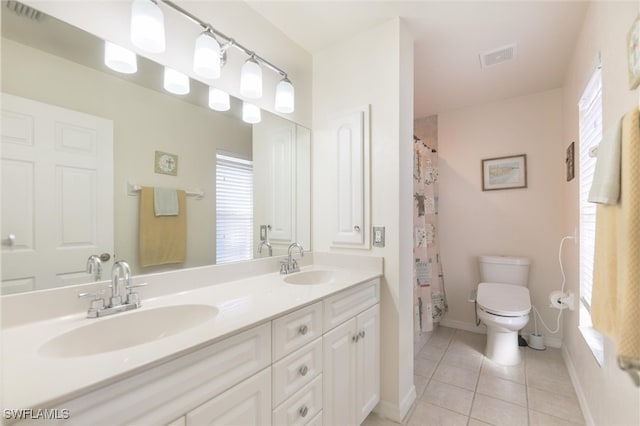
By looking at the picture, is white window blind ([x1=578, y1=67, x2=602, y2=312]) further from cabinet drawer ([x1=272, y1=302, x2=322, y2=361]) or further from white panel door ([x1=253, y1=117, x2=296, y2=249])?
white panel door ([x1=253, y1=117, x2=296, y2=249])

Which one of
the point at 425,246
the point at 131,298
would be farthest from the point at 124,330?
the point at 425,246

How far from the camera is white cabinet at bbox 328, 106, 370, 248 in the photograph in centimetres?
174

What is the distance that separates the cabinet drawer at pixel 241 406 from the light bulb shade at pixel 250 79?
4.48 ft

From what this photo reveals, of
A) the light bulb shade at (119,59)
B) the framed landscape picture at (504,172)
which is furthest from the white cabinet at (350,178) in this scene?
the framed landscape picture at (504,172)

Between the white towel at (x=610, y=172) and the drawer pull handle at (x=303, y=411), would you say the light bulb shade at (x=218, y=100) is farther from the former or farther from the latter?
the white towel at (x=610, y=172)

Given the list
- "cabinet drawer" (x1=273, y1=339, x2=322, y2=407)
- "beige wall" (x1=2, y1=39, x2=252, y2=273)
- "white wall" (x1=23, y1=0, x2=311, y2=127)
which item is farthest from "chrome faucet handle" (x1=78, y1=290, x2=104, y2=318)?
"white wall" (x1=23, y1=0, x2=311, y2=127)

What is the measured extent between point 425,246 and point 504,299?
742 millimetres

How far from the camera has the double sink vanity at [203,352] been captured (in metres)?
0.60

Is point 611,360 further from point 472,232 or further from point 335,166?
point 472,232

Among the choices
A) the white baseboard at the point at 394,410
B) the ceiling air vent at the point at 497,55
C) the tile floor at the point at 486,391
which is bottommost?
the tile floor at the point at 486,391

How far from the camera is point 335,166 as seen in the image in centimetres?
188

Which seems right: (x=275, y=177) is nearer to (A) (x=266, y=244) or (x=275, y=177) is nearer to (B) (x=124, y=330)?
(A) (x=266, y=244)

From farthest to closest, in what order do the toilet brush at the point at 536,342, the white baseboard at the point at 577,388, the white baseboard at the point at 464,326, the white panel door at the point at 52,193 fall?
the white baseboard at the point at 464,326 → the toilet brush at the point at 536,342 → the white baseboard at the point at 577,388 → the white panel door at the point at 52,193

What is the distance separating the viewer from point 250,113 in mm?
1632
